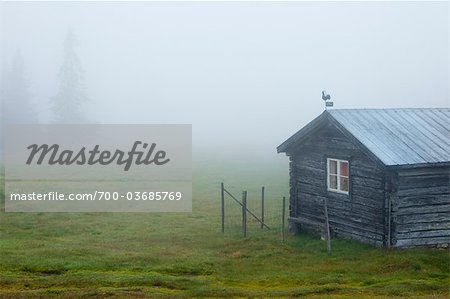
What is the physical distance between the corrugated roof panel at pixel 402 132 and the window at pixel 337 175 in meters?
1.76

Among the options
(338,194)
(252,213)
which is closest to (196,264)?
(338,194)

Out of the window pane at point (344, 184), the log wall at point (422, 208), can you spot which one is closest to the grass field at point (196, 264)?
the log wall at point (422, 208)

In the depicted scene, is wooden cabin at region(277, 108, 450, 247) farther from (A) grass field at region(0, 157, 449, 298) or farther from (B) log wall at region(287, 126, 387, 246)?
(A) grass field at region(0, 157, 449, 298)

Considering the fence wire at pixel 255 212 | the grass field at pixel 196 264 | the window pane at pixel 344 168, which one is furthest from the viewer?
the fence wire at pixel 255 212

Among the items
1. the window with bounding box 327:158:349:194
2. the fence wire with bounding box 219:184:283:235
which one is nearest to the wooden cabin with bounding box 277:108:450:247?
the window with bounding box 327:158:349:194

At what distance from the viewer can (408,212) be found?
2191cm

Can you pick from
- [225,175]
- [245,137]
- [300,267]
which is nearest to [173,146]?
[225,175]

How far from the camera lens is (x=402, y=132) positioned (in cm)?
2311

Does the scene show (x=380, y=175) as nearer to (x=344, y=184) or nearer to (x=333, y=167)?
→ (x=344, y=184)

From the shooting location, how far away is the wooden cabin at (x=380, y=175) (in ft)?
71.2

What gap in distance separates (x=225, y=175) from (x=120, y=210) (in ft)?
66.6

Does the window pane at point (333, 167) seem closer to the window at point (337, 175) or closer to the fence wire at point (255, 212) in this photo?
the window at point (337, 175)

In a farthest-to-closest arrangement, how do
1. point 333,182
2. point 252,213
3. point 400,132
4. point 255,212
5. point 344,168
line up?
point 255,212, point 252,213, point 333,182, point 344,168, point 400,132

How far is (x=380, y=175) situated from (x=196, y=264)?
7395 millimetres
